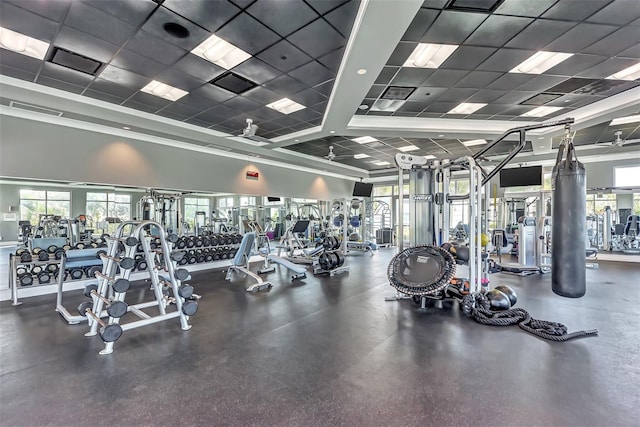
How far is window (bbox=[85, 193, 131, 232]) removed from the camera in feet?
18.8

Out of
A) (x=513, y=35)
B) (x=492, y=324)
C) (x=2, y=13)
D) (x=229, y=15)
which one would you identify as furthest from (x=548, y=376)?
(x=2, y=13)

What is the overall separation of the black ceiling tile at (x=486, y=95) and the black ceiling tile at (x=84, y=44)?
5.40 m

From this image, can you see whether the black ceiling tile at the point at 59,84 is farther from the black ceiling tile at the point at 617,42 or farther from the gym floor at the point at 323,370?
the black ceiling tile at the point at 617,42

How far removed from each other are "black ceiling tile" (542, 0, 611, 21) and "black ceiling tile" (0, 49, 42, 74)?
19.8 feet

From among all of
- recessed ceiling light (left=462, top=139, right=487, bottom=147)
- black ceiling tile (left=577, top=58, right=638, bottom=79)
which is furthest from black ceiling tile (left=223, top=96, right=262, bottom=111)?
recessed ceiling light (left=462, top=139, right=487, bottom=147)

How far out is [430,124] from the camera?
246 inches

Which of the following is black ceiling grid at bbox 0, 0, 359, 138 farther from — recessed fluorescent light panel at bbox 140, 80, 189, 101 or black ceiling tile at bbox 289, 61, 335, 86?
recessed fluorescent light panel at bbox 140, 80, 189, 101

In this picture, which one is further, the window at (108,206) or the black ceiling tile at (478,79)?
the window at (108,206)

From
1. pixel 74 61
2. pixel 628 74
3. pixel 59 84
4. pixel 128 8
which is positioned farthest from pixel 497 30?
pixel 59 84

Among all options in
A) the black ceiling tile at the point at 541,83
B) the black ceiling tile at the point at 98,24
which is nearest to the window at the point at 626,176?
the black ceiling tile at the point at 541,83

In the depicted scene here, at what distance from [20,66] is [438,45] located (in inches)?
215

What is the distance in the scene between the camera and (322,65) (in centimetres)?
395

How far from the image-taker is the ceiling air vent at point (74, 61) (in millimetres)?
3602

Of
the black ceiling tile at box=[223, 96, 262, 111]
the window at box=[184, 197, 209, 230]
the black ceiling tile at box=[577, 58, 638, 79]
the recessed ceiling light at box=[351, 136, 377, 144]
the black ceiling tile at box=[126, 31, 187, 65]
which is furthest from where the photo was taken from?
the recessed ceiling light at box=[351, 136, 377, 144]
